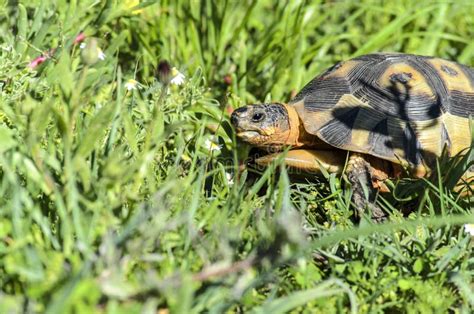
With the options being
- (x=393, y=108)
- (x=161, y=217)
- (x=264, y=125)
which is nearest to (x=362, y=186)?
(x=393, y=108)

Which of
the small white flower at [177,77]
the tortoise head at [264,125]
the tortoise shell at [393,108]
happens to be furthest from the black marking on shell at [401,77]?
the small white flower at [177,77]

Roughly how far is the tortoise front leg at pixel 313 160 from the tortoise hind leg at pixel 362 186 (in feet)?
0.31

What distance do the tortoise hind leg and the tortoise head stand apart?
1.13ft

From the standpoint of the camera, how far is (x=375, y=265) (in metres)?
2.65

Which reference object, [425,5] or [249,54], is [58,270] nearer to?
[249,54]

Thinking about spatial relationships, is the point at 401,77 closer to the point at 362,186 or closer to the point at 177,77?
the point at 362,186

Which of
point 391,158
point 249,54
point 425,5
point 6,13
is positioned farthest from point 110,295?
point 425,5

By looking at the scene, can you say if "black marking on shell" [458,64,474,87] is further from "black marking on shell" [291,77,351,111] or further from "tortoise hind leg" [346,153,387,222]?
"tortoise hind leg" [346,153,387,222]

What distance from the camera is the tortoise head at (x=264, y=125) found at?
356 centimetres

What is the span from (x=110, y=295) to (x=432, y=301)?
1.12m

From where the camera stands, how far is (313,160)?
3.53 m

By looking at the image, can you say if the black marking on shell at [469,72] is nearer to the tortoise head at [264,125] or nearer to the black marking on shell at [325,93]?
the black marking on shell at [325,93]

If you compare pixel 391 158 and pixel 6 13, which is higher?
pixel 6 13

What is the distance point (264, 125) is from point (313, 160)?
0.28 metres
